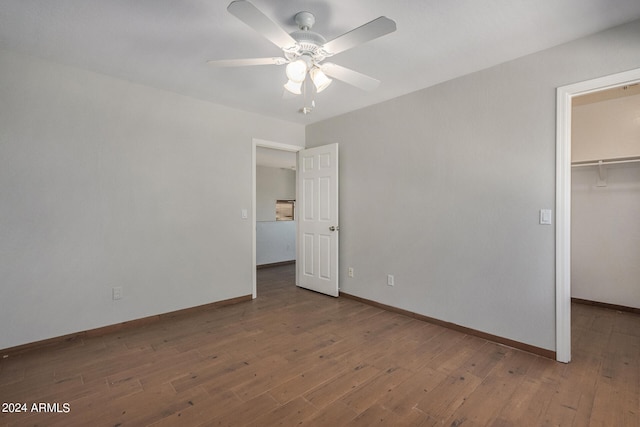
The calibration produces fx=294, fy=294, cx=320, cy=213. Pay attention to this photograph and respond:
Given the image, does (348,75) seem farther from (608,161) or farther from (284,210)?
(284,210)

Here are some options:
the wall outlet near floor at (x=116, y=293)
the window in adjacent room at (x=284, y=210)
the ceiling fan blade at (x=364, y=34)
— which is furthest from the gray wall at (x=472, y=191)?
the window in adjacent room at (x=284, y=210)

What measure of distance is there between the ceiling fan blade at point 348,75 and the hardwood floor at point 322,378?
210 cm

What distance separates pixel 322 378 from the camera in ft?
6.86

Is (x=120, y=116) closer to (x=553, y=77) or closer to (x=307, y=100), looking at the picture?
(x=307, y=100)

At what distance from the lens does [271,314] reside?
3389 mm

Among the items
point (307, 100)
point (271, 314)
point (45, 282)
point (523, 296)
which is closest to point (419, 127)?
point (307, 100)

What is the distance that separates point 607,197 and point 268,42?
4.18 m

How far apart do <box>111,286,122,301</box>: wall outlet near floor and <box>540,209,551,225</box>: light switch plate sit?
3903mm

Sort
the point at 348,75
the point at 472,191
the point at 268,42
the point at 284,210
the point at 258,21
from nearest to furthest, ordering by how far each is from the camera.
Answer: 1. the point at 258,21
2. the point at 348,75
3. the point at 268,42
4. the point at 472,191
5. the point at 284,210

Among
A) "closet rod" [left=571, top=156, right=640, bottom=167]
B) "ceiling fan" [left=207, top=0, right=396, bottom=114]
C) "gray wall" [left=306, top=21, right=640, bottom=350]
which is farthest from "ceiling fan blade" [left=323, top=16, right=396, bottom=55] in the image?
"closet rod" [left=571, top=156, right=640, bottom=167]

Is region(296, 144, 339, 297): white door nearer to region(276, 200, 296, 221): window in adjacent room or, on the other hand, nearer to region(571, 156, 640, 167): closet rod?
region(571, 156, 640, 167): closet rod

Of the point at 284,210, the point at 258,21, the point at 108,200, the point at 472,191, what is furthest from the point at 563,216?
the point at 284,210

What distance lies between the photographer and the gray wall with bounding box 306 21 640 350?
7.79 ft

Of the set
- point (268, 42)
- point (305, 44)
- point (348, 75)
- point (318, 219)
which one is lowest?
point (318, 219)
